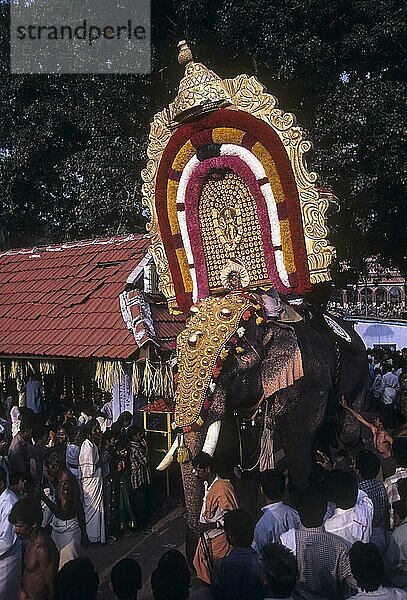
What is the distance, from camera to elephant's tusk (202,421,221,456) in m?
5.25

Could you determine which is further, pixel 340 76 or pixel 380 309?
pixel 380 309

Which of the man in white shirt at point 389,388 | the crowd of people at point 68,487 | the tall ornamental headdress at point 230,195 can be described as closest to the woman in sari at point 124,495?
the crowd of people at point 68,487

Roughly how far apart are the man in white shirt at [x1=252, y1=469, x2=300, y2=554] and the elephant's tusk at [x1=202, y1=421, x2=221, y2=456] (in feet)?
3.07

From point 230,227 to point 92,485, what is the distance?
8.91 ft

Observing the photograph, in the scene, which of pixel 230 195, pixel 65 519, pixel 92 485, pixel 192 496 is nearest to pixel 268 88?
pixel 230 195

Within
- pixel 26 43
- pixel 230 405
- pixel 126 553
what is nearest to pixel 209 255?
pixel 230 405

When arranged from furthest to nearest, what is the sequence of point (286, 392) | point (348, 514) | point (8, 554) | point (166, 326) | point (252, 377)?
point (166, 326), point (286, 392), point (252, 377), point (8, 554), point (348, 514)

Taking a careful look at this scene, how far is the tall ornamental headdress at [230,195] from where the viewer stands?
6141 millimetres

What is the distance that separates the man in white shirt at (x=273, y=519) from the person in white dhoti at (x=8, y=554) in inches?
58.0

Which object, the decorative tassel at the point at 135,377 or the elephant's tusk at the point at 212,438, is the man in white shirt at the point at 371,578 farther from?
the decorative tassel at the point at 135,377

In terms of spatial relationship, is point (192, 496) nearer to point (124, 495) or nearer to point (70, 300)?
point (124, 495)

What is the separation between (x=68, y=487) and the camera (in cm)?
476

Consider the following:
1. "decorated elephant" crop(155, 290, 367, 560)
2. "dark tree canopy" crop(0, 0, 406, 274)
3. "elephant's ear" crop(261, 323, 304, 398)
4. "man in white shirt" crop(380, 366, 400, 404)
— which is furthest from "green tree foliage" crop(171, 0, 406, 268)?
"elephant's ear" crop(261, 323, 304, 398)

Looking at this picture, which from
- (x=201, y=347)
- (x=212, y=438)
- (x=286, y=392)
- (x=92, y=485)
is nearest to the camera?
(x=212, y=438)
